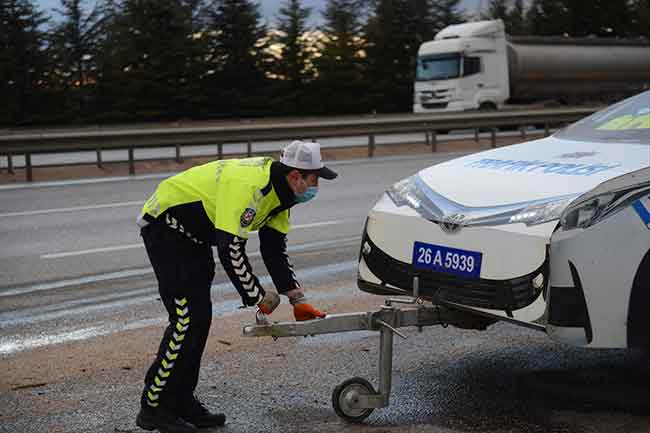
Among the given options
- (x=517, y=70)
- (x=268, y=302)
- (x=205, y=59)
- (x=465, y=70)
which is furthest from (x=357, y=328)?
(x=205, y=59)

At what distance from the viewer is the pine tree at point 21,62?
3092 cm

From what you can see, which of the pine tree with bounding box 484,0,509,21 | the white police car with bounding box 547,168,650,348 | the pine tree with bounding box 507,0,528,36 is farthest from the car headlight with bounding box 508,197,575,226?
the pine tree with bounding box 507,0,528,36

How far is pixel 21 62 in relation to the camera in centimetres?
3133

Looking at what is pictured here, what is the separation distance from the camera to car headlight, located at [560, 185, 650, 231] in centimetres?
424

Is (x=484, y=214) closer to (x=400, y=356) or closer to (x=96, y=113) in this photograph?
(x=400, y=356)

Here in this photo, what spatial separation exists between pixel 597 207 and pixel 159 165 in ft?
50.4

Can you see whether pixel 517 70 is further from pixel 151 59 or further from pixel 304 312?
pixel 304 312

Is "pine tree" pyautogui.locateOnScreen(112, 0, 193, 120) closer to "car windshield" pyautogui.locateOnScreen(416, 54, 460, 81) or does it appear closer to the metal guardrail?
"car windshield" pyautogui.locateOnScreen(416, 54, 460, 81)

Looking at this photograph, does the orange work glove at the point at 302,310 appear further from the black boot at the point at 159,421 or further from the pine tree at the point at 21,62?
the pine tree at the point at 21,62

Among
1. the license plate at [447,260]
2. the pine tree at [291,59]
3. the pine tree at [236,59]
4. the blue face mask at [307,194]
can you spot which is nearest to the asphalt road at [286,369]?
the license plate at [447,260]

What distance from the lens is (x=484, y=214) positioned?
462 centimetres

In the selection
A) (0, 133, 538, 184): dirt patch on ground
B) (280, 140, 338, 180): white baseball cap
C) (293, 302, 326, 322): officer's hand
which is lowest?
(0, 133, 538, 184): dirt patch on ground

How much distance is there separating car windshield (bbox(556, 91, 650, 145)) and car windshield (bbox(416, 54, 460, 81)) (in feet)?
81.6

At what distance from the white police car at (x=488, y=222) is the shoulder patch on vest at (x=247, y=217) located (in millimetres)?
968
